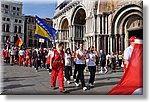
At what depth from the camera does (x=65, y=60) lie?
6797mm

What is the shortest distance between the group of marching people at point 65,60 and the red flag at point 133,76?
87cm

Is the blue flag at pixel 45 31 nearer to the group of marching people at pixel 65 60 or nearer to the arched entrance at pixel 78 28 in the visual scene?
the group of marching people at pixel 65 60

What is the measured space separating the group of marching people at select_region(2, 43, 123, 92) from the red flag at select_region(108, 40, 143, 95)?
2.85 feet

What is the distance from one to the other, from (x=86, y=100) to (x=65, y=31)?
55.1ft

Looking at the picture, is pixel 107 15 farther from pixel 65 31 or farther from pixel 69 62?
pixel 65 31

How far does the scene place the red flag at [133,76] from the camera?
487 centimetres

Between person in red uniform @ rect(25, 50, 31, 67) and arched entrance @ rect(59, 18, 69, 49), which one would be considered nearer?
person in red uniform @ rect(25, 50, 31, 67)

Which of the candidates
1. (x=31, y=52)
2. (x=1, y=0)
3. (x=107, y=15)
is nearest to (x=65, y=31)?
(x=107, y=15)

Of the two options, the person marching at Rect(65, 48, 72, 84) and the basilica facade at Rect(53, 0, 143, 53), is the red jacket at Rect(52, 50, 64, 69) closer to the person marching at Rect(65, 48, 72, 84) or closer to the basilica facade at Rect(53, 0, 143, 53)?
the person marching at Rect(65, 48, 72, 84)

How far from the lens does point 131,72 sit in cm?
496

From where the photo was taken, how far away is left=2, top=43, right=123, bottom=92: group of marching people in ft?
17.6

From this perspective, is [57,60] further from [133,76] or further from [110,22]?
[110,22]

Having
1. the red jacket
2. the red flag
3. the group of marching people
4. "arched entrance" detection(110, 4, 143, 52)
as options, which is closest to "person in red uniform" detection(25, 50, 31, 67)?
the group of marching people

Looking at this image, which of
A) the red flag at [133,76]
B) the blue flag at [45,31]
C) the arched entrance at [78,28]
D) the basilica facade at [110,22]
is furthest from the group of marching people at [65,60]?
the arched entrance at [78,28]
